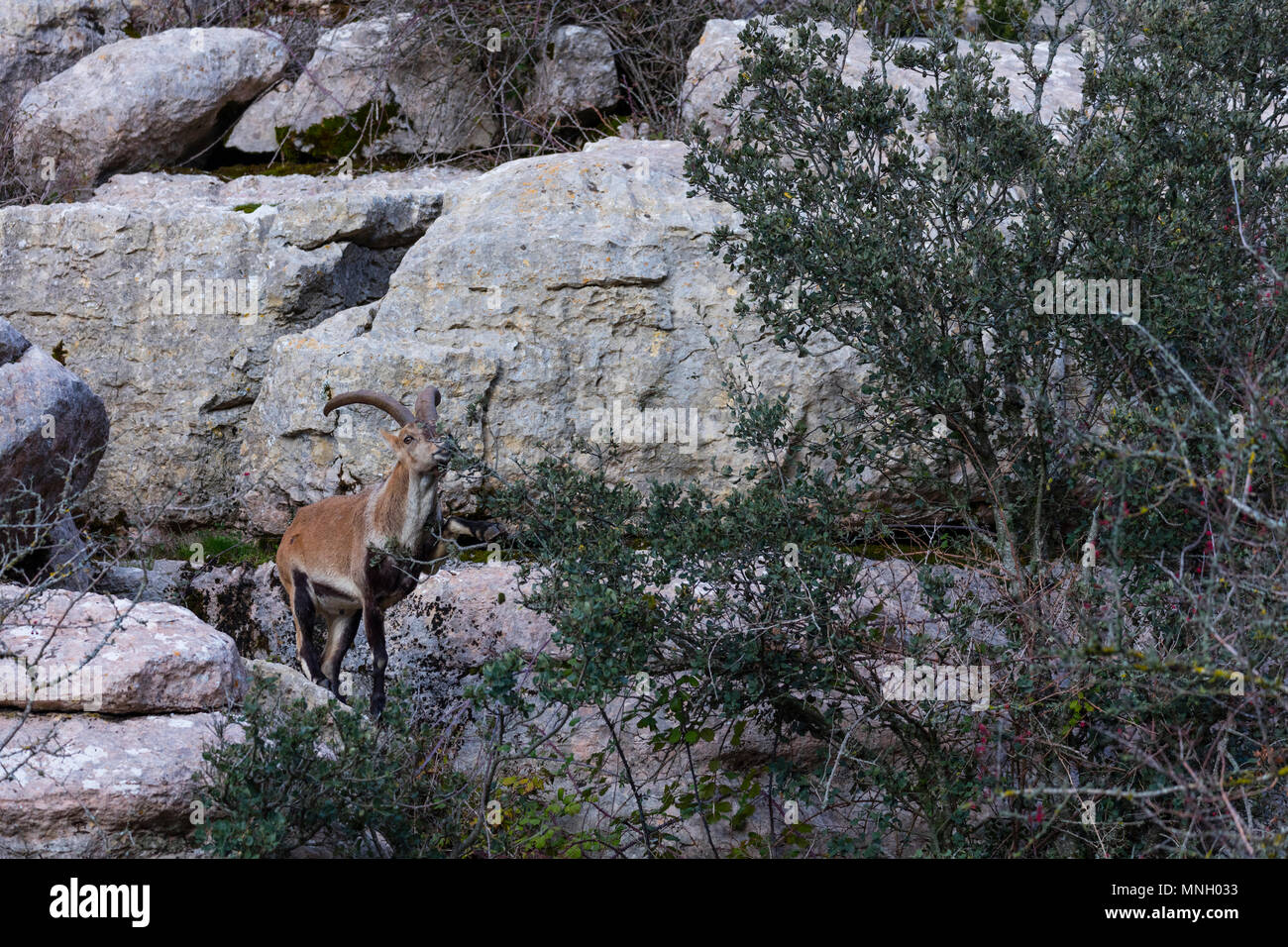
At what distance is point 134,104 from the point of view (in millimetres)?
10109

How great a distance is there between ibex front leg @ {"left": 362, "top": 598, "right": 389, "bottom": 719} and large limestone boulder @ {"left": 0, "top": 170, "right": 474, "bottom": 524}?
222 cm

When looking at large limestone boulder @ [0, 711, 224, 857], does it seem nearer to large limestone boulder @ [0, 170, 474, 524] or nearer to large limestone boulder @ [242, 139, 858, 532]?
large limestone boulder @ [242, 139, 858, 532]

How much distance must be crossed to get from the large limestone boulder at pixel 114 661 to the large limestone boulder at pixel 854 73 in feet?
16.3

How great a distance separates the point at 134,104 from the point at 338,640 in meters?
5.29

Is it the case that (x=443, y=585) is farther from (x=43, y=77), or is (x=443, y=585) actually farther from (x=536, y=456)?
(x=43, y=77)

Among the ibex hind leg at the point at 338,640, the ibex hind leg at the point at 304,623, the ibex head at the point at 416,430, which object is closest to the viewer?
the ibex head at the point at 416,430

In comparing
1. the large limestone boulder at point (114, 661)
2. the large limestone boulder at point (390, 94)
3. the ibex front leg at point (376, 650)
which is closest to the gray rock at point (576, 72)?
the large limestone boulder at point (390, 94)

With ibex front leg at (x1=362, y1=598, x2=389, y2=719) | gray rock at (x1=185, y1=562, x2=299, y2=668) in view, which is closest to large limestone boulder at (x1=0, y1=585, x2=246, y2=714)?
ibex front leg at (x1=362, y1=598, x2=389, y2=719)

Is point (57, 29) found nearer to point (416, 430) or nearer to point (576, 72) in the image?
point (576, 72)

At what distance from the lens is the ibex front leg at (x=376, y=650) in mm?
6777

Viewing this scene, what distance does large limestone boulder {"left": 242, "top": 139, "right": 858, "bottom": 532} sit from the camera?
796 centimetres

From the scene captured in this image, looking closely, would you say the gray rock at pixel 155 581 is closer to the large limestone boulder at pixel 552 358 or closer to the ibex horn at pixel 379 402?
the large limestone boulder at pixel 552 358

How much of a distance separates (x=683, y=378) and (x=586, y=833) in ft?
9.74

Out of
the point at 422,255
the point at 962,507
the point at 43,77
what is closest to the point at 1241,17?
the point at 962,507
